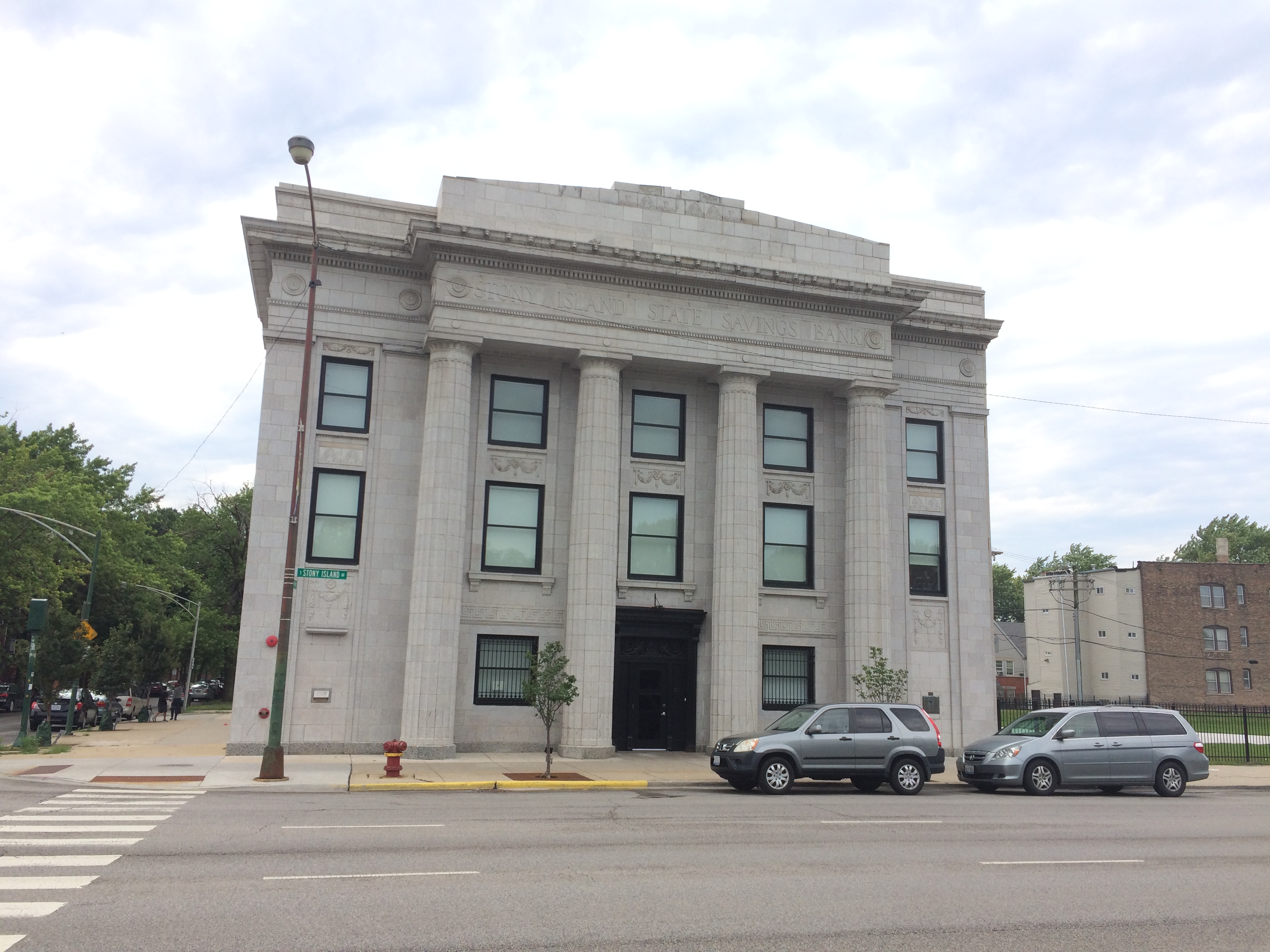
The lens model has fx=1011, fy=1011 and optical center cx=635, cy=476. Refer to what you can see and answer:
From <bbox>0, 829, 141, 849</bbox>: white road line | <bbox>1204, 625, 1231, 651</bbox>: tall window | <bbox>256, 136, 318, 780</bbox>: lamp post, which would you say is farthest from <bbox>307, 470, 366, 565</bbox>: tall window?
<bbox>1204, 625, 1231, 651</bbox>: tall window

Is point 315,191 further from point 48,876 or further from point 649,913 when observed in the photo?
point 649,913

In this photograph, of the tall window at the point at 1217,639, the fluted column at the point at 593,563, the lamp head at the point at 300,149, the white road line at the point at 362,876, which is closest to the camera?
the white road line at the point at 362,876

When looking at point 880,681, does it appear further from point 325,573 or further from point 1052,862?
point 325,573

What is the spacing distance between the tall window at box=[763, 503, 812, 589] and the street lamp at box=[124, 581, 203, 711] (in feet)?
112

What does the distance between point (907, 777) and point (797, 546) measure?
9.97m

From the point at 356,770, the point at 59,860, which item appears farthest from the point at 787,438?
the point at 59,860

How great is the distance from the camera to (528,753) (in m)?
26.1

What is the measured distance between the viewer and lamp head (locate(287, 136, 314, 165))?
19.2 m

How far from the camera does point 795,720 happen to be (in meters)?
20.4

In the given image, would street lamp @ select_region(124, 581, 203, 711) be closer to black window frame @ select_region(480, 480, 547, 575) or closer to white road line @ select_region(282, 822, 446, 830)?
black window frame @ select_region(480, 480, 547, 575)

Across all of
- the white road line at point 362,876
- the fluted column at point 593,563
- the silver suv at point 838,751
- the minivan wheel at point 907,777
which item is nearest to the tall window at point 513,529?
the fluted column at point 593,563

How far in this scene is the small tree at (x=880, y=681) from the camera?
25.8m

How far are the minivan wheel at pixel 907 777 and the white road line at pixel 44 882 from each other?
587 inches

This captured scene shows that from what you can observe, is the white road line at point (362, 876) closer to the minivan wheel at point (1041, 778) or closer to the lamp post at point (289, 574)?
the lamp post at point (289, 574)
